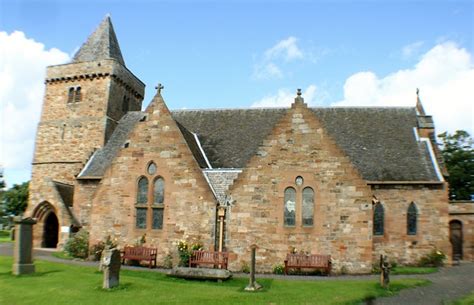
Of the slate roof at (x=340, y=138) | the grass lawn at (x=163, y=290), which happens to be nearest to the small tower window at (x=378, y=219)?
the slate roof at (x=340, y=138)

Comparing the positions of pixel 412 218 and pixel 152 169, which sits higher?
pixel 152 169

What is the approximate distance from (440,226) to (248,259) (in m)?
12.8

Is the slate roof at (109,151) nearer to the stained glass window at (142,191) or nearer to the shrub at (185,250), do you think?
the stained glass window at (142,191)

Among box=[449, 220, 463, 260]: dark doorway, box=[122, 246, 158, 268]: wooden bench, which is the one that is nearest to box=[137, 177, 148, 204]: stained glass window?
box=[122, 246, 158, 268]: wooden bench

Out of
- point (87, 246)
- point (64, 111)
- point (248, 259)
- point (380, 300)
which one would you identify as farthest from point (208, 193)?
point (64, 111)

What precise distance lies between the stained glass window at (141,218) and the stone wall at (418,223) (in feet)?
45.7

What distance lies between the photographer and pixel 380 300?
1461 centimetres

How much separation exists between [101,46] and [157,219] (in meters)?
22.0

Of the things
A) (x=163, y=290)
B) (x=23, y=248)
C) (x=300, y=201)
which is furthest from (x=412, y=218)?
(x=23, y=248)

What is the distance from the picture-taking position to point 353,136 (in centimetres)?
3114

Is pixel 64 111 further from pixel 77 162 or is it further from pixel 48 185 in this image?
pixel 48 185

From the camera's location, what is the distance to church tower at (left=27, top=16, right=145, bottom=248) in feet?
116

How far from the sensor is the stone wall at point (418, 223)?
26.6 meters

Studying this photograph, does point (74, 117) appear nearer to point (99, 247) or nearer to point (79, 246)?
point (79, 246)
